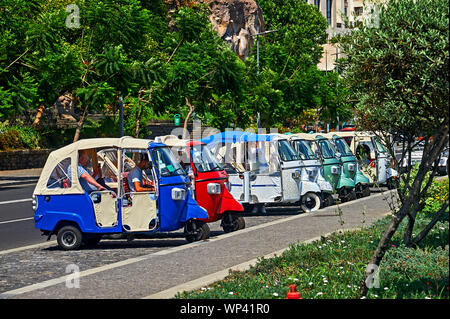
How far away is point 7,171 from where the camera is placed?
1575 inches

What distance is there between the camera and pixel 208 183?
14758 millimetres

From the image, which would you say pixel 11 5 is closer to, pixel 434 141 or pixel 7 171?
pixel 7 171

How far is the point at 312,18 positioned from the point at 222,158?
69.6 meters

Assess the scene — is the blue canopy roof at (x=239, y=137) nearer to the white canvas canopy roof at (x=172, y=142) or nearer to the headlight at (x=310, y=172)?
the headlight at (x=310, y=172)

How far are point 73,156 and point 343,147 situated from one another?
1070cm

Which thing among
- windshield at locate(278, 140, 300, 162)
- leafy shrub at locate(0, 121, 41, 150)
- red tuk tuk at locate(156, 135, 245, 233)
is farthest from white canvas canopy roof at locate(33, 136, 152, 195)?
leafy shrub at locate(0, 121, 41, 150)

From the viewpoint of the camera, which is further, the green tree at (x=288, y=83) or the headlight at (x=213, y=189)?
the green tree at (x=288, y=83)

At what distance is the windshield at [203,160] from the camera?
49.4ft

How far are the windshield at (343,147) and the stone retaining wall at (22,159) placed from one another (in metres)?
23.4

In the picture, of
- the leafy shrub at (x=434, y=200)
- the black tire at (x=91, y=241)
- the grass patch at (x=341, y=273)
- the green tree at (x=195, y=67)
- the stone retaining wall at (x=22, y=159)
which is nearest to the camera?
the grass patch at (x=341, y=273)

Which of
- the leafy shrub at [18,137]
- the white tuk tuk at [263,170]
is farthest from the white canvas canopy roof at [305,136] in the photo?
the leafy shrub at [18,137]

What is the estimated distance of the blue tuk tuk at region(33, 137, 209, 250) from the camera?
12961 millimetres

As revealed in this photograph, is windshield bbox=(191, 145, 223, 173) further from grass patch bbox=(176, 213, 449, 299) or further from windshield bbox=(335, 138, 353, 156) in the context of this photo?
windshield bbox=(335, 138, 353, 156)
